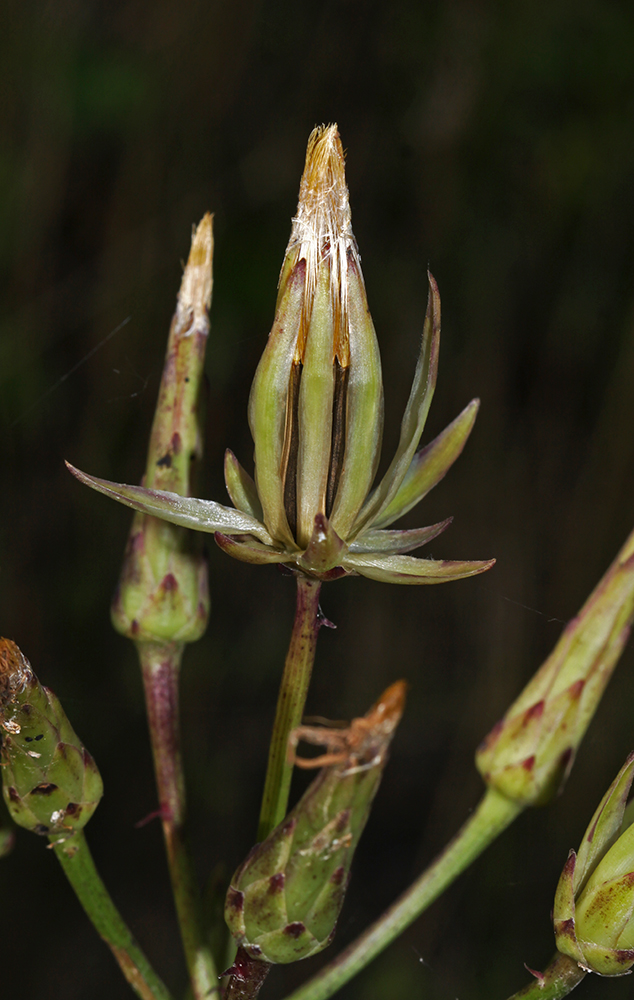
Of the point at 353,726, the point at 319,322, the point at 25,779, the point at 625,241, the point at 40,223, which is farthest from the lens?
the point at 625,241

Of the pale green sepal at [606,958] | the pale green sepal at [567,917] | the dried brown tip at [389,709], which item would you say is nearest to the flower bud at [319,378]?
the dried brown tip at [389,709]

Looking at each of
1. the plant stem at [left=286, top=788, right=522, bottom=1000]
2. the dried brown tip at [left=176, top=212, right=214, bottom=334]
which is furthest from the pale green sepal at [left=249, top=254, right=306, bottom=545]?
the plant stem at [left=286, top=788, right=522, bottom=1000]

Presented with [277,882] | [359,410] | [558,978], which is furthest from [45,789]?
[558,978]

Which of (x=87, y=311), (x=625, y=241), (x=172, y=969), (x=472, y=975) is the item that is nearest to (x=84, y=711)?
(x=172, y=969)

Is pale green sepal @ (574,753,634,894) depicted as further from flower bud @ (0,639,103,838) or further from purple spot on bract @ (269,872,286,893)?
flower bud @ (0,639,103,838)

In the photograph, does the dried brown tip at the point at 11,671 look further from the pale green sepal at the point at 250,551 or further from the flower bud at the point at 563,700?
the flower bud at the point at 563,700

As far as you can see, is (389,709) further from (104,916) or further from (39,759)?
(104,916)

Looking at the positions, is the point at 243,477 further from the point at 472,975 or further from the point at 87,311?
the point at 472,975
